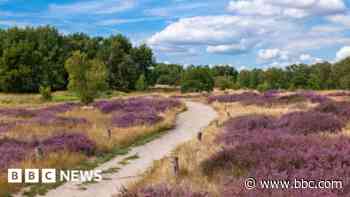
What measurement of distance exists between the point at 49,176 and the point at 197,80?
2926 inches

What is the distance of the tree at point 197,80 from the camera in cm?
8550

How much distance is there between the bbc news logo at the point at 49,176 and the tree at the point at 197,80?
72.4m

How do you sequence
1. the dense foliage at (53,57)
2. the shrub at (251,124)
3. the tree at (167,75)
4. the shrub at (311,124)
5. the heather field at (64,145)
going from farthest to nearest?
the tree at (167,75), the dense foliage at (53,57), the shrub at (251,124), the shrub at (311,124), the heather field at (64,145)

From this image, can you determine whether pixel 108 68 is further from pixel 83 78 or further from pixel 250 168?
pixel 250 168

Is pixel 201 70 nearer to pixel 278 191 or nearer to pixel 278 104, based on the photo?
pixel 278 104

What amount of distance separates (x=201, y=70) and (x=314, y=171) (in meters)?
76.6

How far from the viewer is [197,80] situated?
283 ft

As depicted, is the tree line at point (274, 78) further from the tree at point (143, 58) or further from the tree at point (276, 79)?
the tree at point (143, 58)

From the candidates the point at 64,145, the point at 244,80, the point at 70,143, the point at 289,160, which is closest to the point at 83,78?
the point at 70,143

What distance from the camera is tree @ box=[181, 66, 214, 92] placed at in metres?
85.5

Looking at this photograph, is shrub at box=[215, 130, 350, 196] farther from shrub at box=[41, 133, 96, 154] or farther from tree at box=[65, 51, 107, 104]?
tree at box=[65, 51, 107, 104]

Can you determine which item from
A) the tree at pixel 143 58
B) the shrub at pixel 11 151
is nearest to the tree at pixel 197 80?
the tree at pixel 143 58

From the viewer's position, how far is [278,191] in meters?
7.88

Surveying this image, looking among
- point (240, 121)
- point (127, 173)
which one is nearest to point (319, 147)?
point (127, 173)
